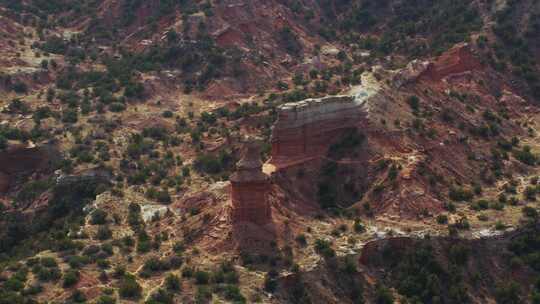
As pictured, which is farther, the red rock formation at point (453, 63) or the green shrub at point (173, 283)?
the red rock formation at point (453, 63)

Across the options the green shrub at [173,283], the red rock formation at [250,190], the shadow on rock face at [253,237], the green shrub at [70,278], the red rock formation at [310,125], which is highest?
the red rock formation at [310,125]

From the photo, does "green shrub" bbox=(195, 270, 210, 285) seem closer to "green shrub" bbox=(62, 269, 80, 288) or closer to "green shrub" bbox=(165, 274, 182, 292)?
"green shrub" bbox=(165, 274, 182, 292)

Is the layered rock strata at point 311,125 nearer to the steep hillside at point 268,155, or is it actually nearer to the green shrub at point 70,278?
the steep hillside at point 268,155

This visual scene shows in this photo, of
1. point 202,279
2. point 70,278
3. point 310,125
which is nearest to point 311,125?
point 310,125

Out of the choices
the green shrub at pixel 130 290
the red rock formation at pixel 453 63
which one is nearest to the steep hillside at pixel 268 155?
the green shrub at pixel 130 290

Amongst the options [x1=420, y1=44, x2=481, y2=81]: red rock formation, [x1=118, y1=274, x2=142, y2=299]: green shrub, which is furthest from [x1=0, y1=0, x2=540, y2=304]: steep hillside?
[x1=420, y1=44, x2=481, y2=81]: red rock formation

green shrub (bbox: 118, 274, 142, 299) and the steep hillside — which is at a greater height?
the steep hillside
